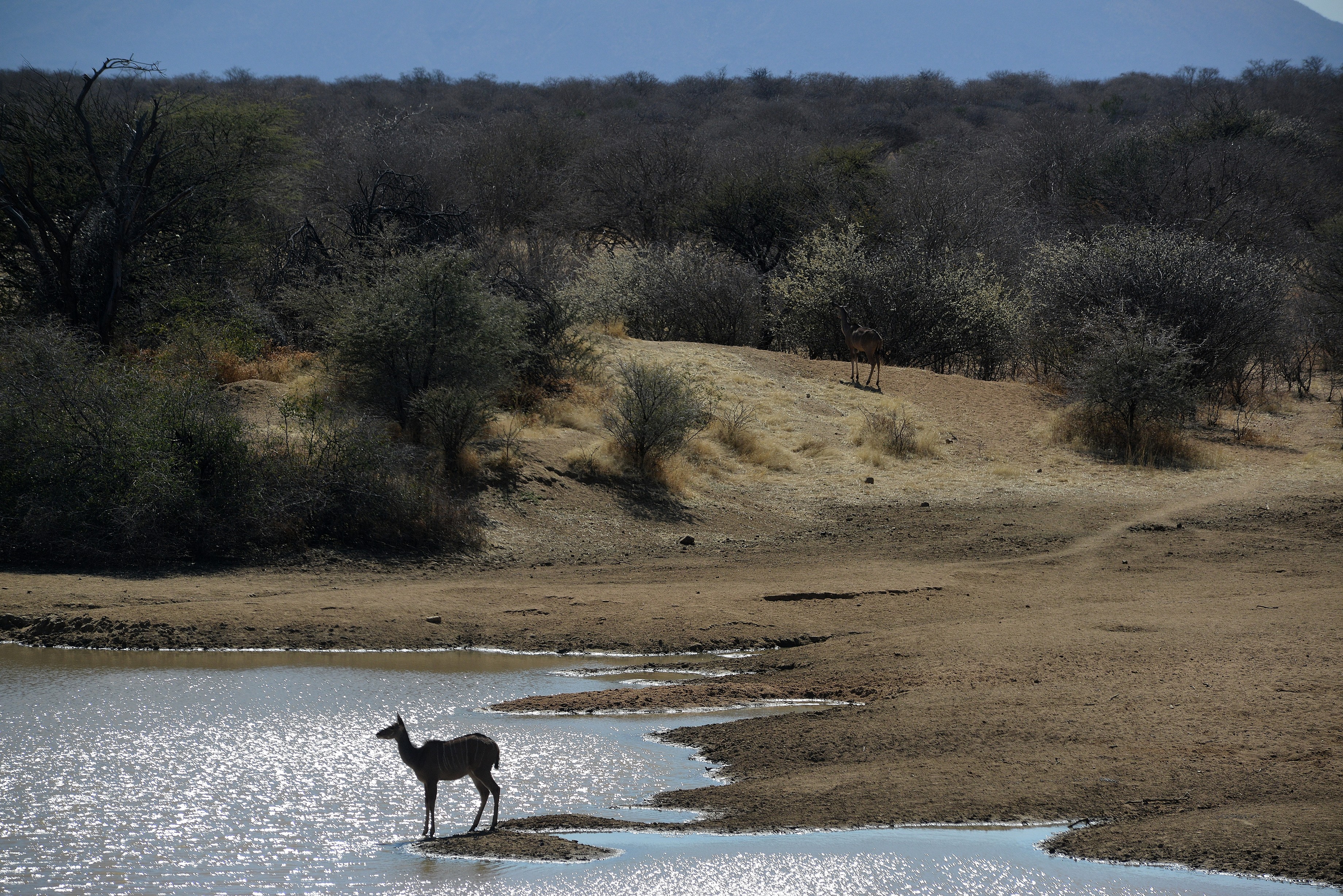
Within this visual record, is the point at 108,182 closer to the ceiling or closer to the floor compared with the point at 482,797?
closer to the ceiling

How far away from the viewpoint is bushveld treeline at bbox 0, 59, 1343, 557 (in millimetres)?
12883

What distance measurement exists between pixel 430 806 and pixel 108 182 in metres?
16.6

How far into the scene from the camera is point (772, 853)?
5.36m

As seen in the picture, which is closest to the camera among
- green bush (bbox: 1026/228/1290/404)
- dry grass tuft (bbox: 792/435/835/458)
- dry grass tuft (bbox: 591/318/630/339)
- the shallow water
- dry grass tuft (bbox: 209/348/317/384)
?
the shallow water

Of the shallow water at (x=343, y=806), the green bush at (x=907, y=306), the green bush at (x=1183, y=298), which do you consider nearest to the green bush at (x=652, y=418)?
the shallow water at (x=343, y=806)

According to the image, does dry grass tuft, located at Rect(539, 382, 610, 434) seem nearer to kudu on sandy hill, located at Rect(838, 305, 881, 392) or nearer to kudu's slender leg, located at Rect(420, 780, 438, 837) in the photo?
kudu on sandy hill, located at Rect(838, 305, 881, 392)

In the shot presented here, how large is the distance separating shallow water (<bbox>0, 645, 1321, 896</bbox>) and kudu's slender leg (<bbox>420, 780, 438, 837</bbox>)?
142mm

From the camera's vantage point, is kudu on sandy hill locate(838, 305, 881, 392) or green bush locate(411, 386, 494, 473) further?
kudu on sandy hill locate(838, 305, 881, 392)

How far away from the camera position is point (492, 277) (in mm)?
19094

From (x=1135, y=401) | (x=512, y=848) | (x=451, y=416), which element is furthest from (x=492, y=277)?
(x=512, y=848)

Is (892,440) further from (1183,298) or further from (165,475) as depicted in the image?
(165,475)

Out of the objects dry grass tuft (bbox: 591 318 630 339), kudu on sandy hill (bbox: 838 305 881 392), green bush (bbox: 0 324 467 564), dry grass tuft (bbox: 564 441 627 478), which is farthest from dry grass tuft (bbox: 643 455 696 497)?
kudu on sandy hill (bbox: 838 305 881 392)

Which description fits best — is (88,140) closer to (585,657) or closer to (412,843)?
(585,657)

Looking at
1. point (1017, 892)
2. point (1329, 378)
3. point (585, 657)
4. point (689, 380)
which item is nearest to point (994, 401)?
point (689, 380)
